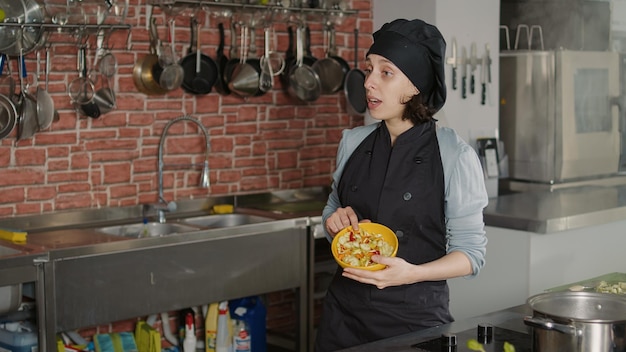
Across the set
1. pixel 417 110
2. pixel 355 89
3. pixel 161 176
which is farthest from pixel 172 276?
pixel 355 89

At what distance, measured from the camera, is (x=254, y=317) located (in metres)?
4.95

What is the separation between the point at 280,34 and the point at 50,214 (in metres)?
1.72

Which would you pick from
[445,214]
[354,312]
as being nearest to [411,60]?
[445,214]

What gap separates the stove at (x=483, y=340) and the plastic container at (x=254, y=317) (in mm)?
2502

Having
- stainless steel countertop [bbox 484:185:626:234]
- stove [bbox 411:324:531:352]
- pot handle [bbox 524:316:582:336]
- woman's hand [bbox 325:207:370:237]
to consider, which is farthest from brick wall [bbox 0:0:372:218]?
pot handle [bbox 524:316:582:336]

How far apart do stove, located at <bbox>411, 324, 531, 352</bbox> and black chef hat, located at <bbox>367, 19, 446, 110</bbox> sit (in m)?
0.79

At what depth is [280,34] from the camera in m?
5.32

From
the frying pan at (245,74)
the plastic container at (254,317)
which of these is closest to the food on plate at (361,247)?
the plastic container at (254,317)

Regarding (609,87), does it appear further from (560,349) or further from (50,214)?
(560,349)

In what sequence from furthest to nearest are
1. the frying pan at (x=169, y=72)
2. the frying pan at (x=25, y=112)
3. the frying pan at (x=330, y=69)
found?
the frying pan at (x=330, y=69) < the frying pan at (x=169, y=72) < the frying pan at (x=25, y=112)

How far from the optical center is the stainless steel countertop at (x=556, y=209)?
438 centimetres

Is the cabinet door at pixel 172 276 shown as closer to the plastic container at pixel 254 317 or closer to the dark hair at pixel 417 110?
the plastic container at pixel 254 317

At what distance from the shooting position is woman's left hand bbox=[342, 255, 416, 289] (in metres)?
2.55

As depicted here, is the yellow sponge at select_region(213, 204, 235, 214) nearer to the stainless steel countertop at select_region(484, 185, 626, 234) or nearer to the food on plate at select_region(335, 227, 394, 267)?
the stainless steel countertop at select_region(484, 185, 626, 234)
